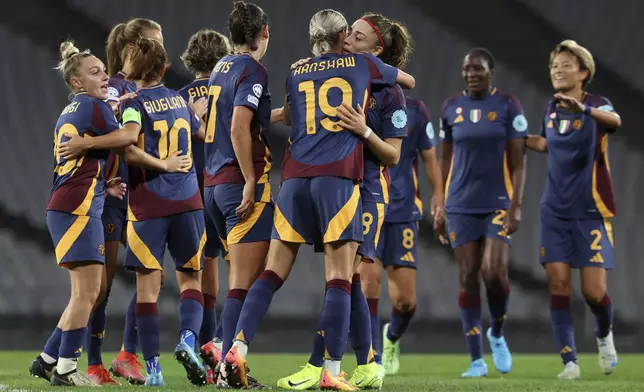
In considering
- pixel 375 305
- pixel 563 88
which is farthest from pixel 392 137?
pixel 563 88

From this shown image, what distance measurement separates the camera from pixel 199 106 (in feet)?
20.2

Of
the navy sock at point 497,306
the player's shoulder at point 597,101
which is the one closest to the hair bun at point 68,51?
the navy sock at point 497,306

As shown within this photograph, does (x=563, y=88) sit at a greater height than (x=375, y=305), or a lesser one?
greater

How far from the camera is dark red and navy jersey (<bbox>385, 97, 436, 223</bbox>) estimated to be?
708 cm

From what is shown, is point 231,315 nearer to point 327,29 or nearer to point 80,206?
point 80,206

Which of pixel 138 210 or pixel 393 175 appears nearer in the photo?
pixel 138 210

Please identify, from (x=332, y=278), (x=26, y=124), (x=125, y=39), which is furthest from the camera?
(x=26, y=124)

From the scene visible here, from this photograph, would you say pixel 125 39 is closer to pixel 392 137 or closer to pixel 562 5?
pixel 392 137

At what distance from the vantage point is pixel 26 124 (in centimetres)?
1153

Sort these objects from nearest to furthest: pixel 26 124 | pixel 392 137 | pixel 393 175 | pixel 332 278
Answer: pixel 332 278 → pixel 392 137 → pixel 393 175 → pixel 26 124

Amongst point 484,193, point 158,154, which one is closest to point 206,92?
point 158,154

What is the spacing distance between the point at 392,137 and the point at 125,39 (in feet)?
5.51

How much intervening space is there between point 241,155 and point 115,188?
123 centimetres

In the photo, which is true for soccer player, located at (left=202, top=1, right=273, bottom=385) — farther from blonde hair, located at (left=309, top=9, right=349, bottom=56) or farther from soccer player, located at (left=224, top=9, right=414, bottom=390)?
blonde hair, located at (left=309, top=9, right=349, bottom=56)
